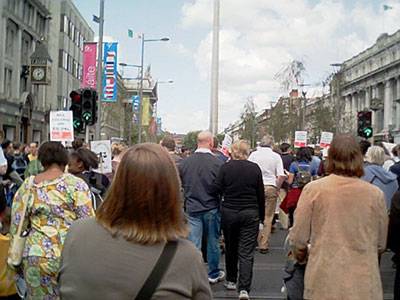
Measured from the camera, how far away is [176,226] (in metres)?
2.67

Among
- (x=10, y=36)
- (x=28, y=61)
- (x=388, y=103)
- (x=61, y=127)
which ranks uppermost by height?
(x=10, y=36)

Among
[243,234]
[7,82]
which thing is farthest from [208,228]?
[7,82]

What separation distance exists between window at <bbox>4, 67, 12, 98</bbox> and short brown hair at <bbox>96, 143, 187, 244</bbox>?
136 feet

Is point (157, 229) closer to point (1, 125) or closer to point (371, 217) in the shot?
point (371, 217)

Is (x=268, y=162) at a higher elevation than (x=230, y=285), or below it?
higher

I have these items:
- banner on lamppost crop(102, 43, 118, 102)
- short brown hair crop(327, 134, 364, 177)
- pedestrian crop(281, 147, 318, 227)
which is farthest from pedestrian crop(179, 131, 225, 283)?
banner on lamppost crop(102, 43, 118, 102)

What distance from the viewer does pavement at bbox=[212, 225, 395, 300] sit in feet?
27.6

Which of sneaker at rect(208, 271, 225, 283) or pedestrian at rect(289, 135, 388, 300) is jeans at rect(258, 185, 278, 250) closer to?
sneaker at rect(208, 271, 225, 283)

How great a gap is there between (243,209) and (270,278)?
6.13 feet

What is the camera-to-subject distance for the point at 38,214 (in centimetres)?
496

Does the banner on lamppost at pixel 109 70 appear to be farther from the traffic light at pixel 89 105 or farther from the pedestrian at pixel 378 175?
the pedestrian at pixel 378 175

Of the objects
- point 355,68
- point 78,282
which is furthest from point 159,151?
point 355,68

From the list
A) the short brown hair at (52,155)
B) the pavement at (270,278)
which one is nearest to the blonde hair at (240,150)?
the pavement at (270,278)

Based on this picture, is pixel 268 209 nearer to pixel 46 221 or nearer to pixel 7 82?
pixel 46 221
